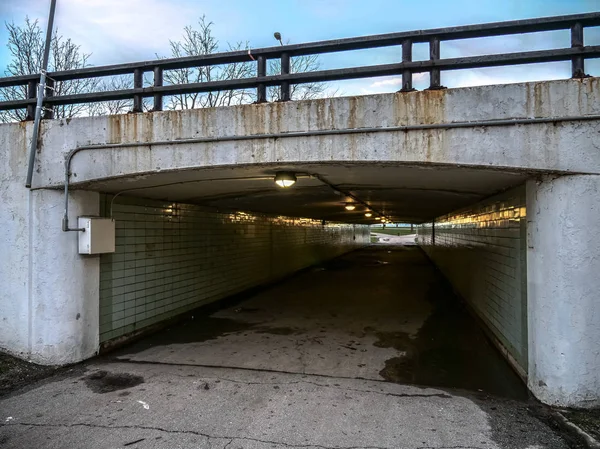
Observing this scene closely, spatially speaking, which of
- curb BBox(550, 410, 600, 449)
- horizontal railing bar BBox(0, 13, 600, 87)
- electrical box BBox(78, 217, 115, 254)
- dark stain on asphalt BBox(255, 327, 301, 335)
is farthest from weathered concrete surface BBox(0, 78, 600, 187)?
dark stain on asphalt BBox(255, 327, 301, 335)

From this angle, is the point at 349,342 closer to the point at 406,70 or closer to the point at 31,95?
the point at 406,70

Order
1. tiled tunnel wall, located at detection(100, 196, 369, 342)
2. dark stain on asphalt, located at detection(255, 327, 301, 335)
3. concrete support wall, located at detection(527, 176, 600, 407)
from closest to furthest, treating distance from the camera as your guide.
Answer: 1. concrete support wall, located at detection(527, 176, 600, 407)
2. tiled tunnel wall, located at detection(100, 196, 369, 342)
3. dark stain on asphalt, located at detection(255, 327, 301, 335)

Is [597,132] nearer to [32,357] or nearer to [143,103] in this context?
[143,103]

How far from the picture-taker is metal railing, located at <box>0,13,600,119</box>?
3.65 meters

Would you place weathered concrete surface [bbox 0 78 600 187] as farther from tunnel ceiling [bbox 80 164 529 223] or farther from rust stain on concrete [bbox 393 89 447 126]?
tunnel ceiling [bbox 80 164 529 223]

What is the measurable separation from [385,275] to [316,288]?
12.6 feet

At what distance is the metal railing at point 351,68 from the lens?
12.0 ft

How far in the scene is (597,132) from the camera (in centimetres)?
337

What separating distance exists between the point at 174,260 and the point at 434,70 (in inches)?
212

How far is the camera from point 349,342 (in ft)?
19.0

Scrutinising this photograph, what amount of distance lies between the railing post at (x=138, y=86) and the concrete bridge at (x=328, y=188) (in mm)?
332

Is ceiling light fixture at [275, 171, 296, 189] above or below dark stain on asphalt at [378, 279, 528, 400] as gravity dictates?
above

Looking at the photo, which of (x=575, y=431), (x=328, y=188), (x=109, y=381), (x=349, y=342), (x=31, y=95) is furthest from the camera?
(x=328, y=188)

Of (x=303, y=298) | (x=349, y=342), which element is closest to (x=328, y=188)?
(x=349, y=342)
